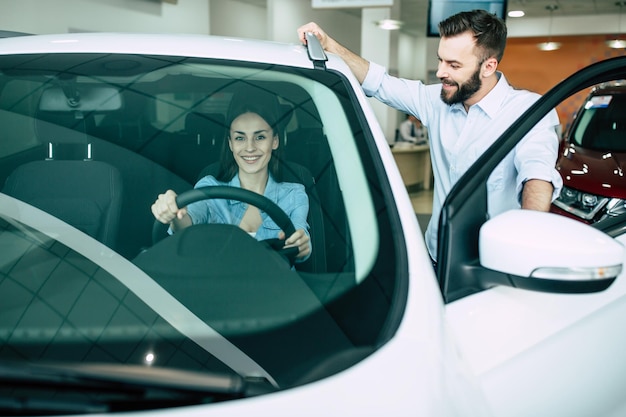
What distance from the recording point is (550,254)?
0.92 meters

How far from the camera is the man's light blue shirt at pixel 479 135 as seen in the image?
175cm

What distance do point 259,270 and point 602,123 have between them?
443 cm

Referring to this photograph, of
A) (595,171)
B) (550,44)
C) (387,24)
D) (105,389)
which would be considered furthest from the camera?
(550,44)

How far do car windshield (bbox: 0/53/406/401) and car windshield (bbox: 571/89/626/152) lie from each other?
3764 millimetres

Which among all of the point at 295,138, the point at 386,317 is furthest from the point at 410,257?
the point at 295,138

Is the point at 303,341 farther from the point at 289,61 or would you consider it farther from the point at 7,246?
the point at 289,61

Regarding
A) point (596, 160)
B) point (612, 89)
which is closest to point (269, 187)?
point (596, 160)

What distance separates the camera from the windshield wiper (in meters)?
0.68

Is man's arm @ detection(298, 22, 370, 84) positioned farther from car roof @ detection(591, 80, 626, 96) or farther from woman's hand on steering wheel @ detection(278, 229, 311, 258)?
car roof @ detection(591, 80, 626, 96)

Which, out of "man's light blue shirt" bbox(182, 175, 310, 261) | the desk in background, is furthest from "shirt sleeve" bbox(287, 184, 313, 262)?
the desk in background

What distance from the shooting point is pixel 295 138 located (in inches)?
48.7

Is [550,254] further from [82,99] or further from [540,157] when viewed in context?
[82,99]

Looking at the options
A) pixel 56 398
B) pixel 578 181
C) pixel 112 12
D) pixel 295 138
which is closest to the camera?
pixel 56 398

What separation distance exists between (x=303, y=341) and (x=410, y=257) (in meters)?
0.23
